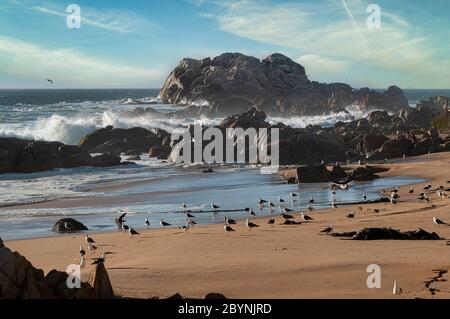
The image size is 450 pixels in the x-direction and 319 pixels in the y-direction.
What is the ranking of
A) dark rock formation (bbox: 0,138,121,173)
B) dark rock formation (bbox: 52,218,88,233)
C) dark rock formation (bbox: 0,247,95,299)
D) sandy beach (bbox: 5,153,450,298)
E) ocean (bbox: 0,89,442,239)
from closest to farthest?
dark rock formation (bbox: 0,247,95,299) → sandy beach (bbox: 5,153,450,298) → dark rock formation (bbox: 52,218,88,233) → ocean (bbox: 0,89,442,239) → dark rock formation (bbox: 0,138,121,173)

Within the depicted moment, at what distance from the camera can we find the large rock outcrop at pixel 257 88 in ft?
388

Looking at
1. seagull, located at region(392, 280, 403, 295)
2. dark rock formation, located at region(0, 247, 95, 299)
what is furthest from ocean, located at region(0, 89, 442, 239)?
seagull, located at region(392, 280, 403, 295)

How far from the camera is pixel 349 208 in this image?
24.3 metres

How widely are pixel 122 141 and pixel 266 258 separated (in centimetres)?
4832

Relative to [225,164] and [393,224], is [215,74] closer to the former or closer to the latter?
[225,164]

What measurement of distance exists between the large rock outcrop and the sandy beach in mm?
91706

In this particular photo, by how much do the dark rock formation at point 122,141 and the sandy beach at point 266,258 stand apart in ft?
126

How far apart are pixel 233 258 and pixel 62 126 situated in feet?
210

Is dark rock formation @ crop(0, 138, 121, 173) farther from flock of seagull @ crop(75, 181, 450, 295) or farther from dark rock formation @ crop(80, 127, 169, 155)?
flock of seagull @ crop(75, 181, 450, 295)

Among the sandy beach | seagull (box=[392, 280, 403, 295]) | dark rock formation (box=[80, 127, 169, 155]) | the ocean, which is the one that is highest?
dark rock formation (box=[80, 127, 169, 155])

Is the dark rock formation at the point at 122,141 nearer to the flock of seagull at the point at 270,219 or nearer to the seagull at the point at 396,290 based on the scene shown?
the flock of seagull at the point at 270,219

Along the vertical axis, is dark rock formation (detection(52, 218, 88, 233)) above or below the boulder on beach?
below

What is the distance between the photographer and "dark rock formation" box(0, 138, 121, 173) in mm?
44219

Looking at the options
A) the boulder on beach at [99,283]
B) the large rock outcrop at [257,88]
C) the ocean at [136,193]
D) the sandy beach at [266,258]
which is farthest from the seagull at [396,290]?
the large rock outcrop at [257,88]
